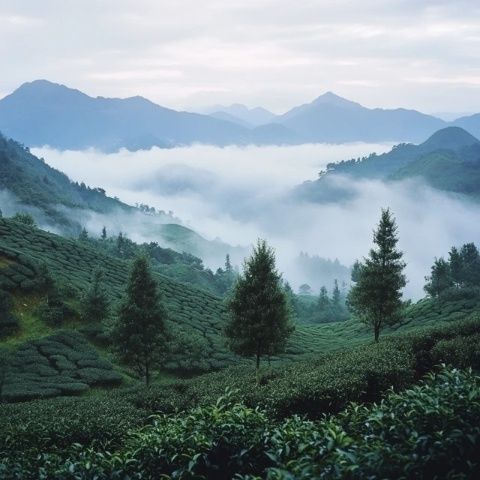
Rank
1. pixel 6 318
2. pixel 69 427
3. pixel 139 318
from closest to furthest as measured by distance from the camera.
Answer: pixel 69 427 < pixel 139 318 < pixel 6 318

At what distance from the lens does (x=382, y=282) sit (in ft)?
121

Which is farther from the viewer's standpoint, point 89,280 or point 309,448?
point 89,280

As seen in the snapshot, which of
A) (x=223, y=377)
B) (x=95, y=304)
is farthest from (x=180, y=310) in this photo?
(x=223, y=377)

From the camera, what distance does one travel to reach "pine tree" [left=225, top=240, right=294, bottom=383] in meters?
28.6

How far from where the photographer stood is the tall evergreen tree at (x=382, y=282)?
3703cm

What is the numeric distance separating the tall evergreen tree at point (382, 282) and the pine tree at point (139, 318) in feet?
44.8

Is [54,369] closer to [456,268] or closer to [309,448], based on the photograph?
[309,448]

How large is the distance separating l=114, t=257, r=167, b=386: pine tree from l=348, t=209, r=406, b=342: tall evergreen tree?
13.7 meters

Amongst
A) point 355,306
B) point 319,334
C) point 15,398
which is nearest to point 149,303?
point 15,398

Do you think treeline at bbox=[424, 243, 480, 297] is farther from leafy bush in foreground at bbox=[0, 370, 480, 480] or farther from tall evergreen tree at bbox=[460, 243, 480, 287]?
leafy bush in foreground at bbox=[0, 370, 480, 480]

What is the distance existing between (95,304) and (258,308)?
24.5 meters

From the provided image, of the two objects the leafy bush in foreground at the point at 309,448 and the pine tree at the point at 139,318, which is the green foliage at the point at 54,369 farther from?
the leafy bush in foreground at the point at 309,448

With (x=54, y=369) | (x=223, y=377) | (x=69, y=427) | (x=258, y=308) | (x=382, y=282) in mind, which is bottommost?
(x=54, y=369)

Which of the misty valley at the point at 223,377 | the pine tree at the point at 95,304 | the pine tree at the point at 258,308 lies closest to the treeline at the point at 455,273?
the misty valley at the point at 223,377
